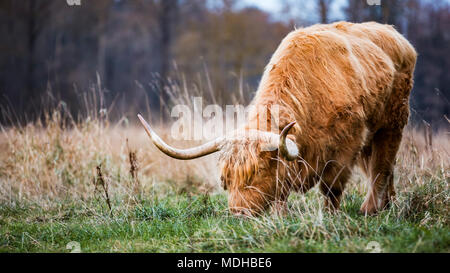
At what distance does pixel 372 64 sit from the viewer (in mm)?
4008

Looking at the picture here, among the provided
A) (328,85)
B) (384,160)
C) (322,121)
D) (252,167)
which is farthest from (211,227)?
(384,160)

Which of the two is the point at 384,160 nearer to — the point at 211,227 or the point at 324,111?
the point at 324,111

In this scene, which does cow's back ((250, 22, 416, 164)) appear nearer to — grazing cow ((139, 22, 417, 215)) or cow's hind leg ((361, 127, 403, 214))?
grazing cow ((139, 22, 417, 215))

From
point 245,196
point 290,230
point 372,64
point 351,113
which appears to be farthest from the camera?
point 372,64

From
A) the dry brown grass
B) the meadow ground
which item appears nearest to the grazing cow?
the meadow ground

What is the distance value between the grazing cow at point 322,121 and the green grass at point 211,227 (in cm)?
27

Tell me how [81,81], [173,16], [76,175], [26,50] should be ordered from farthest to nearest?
[173,16] < [81,81] < [26,50] < [76,175]

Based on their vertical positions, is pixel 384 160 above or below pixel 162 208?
above

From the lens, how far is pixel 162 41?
20.9m

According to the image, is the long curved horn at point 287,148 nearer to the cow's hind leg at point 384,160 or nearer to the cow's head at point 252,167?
the cow's head at point 252,167

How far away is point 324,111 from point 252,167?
99 cm

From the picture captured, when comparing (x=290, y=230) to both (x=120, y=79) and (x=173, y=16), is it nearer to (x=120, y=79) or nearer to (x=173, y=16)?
(x=173, y=16)
